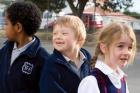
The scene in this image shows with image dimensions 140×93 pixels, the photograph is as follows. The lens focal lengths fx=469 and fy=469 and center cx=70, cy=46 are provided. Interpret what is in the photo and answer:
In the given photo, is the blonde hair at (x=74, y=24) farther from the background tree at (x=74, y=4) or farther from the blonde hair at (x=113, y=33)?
the background tree at (x=74, y=4)

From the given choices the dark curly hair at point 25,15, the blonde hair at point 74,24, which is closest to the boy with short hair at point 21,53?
the dark curly hair at point 25,15

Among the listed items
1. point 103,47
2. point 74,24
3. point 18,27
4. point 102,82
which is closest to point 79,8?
point 18,27

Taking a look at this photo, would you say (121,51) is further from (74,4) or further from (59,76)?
(74,4)

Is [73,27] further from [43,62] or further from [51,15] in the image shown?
[51,15]

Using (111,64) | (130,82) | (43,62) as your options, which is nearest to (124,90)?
(111,64)

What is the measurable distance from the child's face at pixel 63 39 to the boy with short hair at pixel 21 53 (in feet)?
0.87

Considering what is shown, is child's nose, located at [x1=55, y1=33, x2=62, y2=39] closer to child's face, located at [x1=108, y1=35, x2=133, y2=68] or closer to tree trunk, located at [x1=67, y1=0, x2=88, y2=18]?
child's face, located at [x1=108, y1=35, x2=133, y2=68]

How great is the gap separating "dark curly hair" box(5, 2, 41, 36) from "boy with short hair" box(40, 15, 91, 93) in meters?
0.33

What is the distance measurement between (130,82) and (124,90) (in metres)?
8.31

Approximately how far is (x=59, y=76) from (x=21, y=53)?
1.45 feet

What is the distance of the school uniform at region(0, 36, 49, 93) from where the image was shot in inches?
135

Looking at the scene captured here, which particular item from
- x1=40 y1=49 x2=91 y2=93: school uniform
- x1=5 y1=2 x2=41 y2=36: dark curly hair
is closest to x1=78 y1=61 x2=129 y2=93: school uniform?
x1=40 y1=49 x2=91 y2=93: school uniform

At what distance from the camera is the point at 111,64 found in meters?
2.86

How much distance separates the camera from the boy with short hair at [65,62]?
3.18 m
